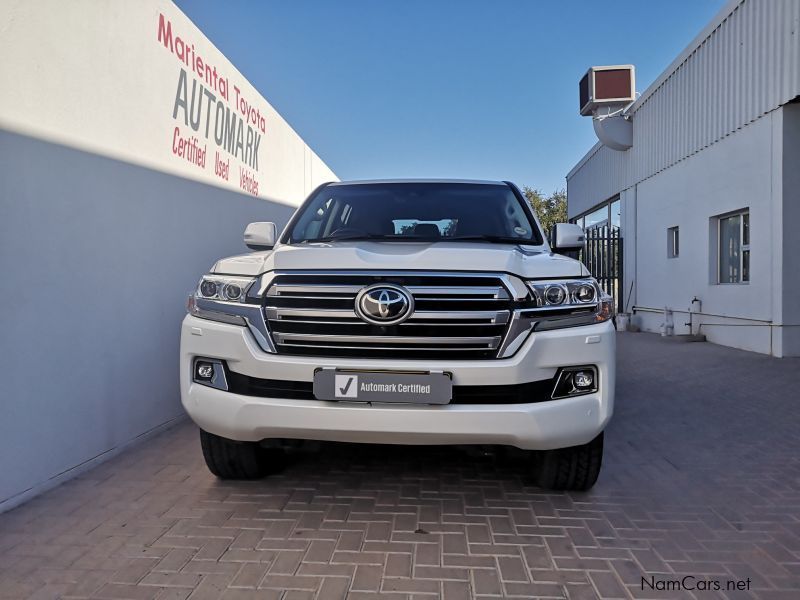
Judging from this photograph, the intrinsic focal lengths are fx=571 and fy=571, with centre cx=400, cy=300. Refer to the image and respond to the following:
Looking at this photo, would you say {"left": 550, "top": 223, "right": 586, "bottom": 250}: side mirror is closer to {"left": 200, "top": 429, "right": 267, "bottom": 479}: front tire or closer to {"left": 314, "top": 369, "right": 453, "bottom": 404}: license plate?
{"left": 314, "top": 369, "right": 453, "bottom": 404}: license plate

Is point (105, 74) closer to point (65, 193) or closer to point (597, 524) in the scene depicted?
point (65, 193)

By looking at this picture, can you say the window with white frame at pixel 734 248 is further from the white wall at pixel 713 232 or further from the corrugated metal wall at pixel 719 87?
the corrugated metal wall at pixel 719 87

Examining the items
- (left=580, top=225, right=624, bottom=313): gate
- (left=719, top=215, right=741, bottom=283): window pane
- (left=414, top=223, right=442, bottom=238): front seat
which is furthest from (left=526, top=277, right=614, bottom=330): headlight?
(left=580, top=225, right=624, bottom=313): gate

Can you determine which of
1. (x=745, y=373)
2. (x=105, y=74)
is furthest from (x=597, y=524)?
(x=745, y=373)

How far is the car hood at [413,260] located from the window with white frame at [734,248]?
26.0ft

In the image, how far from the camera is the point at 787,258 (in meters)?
8.17

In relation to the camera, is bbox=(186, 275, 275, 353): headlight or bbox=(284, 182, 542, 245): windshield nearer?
bbox=(186, 275, 275, 353): headlight

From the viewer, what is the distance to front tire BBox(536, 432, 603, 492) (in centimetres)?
315

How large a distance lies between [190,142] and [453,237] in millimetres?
2906

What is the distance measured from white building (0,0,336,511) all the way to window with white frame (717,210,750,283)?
332 inches

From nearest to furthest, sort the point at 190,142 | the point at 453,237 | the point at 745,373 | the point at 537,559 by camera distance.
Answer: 1. the point at 537,559
2. the point at 453,237
3. the point at 190,142
4. the point at 745,373

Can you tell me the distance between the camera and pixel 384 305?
2.71 meters

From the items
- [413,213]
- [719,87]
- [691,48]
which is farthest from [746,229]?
[413,213]
